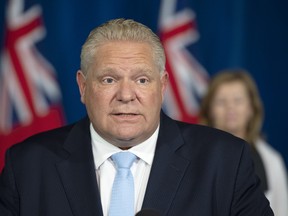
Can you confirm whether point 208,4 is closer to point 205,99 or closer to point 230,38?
point 230,38

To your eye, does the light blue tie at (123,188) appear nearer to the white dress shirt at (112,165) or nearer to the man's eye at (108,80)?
the white dress shirt at (112,165)

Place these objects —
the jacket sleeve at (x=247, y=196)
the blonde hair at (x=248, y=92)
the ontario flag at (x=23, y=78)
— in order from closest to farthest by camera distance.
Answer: the jacket sleeve at (x=247, y=196) → the blonde hair at (x=248, y=92) → the ontario flag at (x=23, y=78)

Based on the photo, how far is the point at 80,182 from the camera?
2.10 m

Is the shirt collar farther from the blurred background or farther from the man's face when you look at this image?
the blurred background

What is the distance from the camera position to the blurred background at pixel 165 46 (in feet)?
14.2

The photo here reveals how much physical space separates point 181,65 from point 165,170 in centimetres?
254

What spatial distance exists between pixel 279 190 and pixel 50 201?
202 centimetres

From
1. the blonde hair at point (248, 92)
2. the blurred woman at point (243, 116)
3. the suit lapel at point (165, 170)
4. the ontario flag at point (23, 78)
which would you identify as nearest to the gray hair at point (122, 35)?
the suit lapel at point (165, 170)

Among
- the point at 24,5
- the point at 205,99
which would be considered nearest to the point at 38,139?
the point at 205,99

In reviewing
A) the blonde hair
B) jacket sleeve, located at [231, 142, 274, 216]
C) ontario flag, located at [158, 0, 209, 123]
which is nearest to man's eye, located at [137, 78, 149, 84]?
jacket sleeve, located at [231, 142, 274, 216]

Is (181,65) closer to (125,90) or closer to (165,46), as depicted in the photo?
(165,46)

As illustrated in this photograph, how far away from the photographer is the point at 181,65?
181 inches

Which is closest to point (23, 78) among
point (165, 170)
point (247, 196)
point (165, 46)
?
point (165, 46)

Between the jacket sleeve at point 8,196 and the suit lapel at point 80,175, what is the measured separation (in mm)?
147
